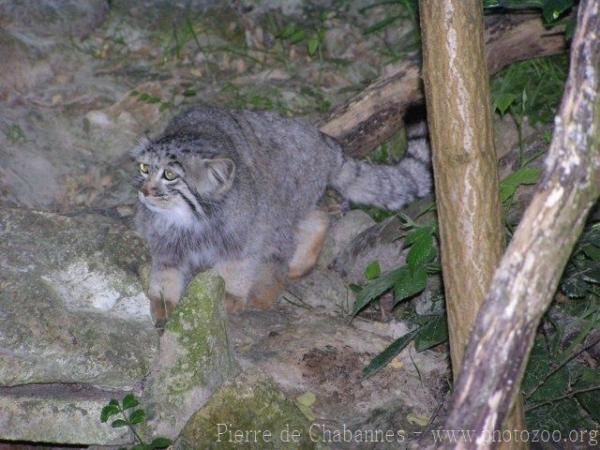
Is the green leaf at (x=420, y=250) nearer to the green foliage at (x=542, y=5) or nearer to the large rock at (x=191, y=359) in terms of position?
the large rock at (x=191, y=359)

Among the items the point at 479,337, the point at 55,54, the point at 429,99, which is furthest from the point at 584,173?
→ the point at 55,54

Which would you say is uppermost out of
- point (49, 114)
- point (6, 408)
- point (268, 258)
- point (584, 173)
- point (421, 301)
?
point (584, 173)

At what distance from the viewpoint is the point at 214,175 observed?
4.79 meters

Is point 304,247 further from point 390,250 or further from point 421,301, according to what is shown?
point 421,301

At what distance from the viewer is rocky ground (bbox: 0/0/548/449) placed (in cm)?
401

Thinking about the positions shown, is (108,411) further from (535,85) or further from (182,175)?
(535,85)

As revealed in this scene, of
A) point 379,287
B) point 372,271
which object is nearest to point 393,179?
point 372,271

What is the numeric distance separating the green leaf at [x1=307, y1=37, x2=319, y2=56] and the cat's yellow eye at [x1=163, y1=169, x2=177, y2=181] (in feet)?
8.06

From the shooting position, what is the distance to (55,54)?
6.55m

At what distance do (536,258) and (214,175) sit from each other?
2597mm

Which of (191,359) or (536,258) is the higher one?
(536,258)

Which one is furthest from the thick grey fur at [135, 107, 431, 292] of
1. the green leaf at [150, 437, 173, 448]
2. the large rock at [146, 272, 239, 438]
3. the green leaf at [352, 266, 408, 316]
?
the green leaf at [150, 437, 173, 448]

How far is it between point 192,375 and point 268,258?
143 centimetres

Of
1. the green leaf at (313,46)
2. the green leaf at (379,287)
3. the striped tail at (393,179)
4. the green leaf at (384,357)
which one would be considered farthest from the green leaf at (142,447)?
the green leaf at (313,46)
